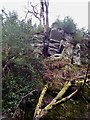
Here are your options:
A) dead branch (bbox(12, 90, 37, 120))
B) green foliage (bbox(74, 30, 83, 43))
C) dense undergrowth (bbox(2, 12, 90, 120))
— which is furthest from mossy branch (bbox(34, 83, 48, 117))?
green foliage (bbox(74, 30, 83, 43))

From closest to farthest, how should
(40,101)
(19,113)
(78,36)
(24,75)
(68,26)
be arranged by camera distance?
(19,113), (40,101), (24,75), (78,36), (68,26)

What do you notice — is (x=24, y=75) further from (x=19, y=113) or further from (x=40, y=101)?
(x=19, y=113)

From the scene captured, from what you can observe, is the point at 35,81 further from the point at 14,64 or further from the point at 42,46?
the point at 42,46

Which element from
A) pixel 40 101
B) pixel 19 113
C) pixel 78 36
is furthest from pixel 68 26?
pixel 19 113

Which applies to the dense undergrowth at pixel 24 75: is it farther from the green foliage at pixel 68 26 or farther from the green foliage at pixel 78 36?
the green foliage at pixel 68 26

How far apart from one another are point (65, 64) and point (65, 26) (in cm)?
235

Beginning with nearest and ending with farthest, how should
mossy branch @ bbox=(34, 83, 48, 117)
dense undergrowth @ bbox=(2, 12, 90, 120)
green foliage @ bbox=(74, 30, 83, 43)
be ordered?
mossy branch @ bbox=(34, 83, 48, 117)
dense undergrowth @ bbox=(2, 12, 90, 120)
green foliage @ bbox=(74, 30, 83, 43)

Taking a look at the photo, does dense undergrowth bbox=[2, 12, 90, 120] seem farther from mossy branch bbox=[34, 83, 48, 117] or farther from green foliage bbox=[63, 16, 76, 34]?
green foliage bbox=[63, 16, 76, 34]

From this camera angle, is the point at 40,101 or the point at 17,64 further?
the point at 17,64

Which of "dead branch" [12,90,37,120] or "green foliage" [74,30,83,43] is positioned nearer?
"dead branch" [12,90,37,120]

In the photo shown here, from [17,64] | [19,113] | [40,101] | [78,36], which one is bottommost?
[19,113]

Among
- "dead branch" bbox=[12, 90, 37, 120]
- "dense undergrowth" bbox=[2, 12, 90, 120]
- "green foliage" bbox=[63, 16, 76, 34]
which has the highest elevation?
"green foliage" bbox=[63, 16, 76, 34]

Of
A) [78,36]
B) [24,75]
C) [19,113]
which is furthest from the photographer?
[78,36]

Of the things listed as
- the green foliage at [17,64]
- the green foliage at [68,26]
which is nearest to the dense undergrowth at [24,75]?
the green foliage at [17,64]
